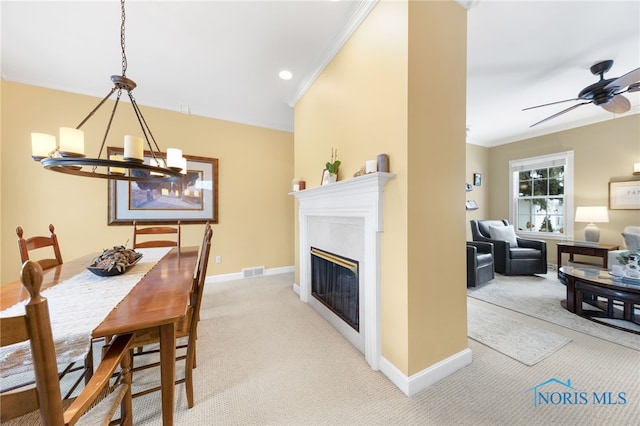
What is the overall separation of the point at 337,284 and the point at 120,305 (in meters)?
1.75

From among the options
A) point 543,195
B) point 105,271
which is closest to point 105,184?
point 105,271

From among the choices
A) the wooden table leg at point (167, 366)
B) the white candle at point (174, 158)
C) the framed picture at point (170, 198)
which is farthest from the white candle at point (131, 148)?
the framed picture at point (170, 198)

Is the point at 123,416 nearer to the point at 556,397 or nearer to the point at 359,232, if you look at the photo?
the point at 359,232

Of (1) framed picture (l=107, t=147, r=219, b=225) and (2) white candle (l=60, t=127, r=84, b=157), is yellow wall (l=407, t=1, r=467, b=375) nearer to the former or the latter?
(2) white candle (l=60, t=127, r=84, b=157)

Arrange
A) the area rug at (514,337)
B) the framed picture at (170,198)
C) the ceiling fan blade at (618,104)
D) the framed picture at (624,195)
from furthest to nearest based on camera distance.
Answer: the framed picture at (624,195) → the framed picture at (170,198) → the ceiling fan blade at (618,104) → the area rug at (514,337)

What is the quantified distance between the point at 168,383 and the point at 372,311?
1303 mm

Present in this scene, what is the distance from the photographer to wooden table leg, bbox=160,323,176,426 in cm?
110

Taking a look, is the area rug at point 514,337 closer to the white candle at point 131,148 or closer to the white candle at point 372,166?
the white candle at point 372,166

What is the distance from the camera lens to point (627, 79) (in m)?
2.03

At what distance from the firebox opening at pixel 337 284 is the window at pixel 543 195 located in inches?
192

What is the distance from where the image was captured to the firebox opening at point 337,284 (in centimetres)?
211

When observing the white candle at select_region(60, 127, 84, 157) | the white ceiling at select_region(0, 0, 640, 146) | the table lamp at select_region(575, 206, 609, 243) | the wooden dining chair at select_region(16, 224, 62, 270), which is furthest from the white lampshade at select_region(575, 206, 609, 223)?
the wooden dining chair at select_region(16, 224, 62, 270)

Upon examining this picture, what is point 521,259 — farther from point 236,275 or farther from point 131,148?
point 131,148

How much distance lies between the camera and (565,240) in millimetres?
4379
